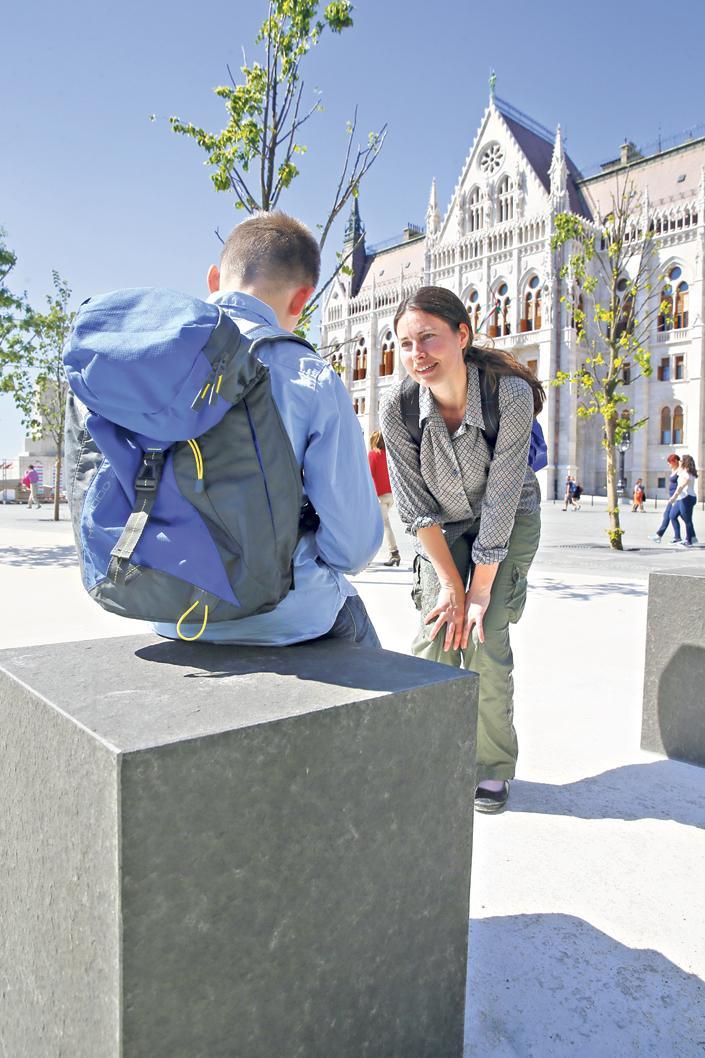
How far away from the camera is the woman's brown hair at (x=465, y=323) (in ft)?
7.89

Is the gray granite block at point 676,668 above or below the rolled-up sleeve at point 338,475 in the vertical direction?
below

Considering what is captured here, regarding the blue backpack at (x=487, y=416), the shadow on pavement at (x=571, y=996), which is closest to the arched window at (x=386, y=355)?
the blue backpack at (x=487, y=416)

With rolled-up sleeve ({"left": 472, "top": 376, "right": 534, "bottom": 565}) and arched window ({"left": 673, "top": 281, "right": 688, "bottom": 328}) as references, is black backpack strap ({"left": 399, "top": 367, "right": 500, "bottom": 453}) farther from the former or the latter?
arched window ({"left": 673, "top": 281, "right": 688, "bottom": 328})

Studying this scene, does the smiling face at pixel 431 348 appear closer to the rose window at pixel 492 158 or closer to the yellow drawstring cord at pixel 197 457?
the yellow drawstring cord at pixel 197 457

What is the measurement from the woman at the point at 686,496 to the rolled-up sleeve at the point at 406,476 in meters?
12.9

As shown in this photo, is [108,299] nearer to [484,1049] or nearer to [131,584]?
[131,584]

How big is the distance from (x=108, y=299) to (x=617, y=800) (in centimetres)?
245


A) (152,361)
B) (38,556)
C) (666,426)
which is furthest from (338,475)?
(666,426)

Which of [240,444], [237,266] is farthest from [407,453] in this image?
[240,444]

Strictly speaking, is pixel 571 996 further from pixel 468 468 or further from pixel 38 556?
pixel 38 556

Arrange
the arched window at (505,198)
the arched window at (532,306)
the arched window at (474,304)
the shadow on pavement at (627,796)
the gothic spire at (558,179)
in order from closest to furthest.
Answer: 1. the shadow on pavement at (627,796)
2. the gothic spire at (558,179)
3. the arched window at (532,306)
4. the arched window at (505,198)
5. the arched window at (474,304)

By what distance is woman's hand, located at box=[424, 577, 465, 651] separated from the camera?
255 centimetres

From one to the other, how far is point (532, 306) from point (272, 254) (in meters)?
47.8

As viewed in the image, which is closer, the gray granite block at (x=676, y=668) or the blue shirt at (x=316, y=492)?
the blue shirt at (x=316, y=492)
